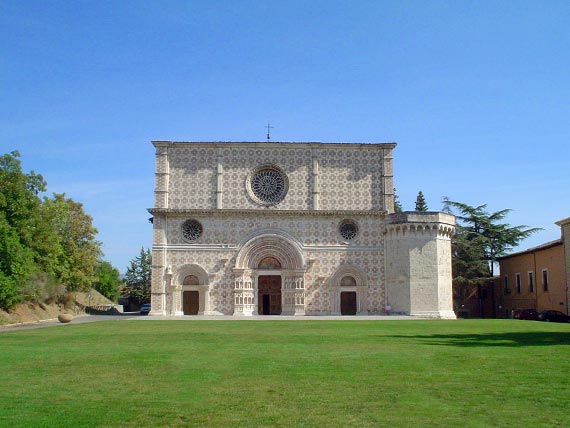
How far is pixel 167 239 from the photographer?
45.4 m

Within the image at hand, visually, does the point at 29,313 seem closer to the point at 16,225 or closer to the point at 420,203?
the point at 16,225

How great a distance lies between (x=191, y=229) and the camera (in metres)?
45.8

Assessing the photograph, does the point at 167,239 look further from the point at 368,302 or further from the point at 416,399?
the point at 416,399

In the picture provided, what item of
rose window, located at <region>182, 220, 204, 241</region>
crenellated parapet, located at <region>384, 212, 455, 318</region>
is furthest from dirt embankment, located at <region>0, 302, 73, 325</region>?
crenellated parapet, located at <region>384, 212, 455, 318</region>

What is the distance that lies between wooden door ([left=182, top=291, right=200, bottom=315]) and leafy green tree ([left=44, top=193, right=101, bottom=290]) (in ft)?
27.8

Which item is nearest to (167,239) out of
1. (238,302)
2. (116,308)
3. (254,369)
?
(238,302)

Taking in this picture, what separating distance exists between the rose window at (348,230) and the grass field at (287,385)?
28.2 metres

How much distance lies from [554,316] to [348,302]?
13.6 metres

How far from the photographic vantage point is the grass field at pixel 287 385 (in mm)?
8344

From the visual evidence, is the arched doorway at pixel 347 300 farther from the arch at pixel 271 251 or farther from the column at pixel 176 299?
the column at pixel 176 299

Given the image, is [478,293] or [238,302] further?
[478,293]

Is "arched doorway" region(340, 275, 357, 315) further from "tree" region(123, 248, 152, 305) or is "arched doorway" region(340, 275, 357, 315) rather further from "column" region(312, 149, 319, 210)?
"tree" region(123, 248, 152, 305)

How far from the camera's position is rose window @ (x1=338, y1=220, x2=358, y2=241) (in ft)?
151

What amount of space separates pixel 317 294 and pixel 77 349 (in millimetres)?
29540
